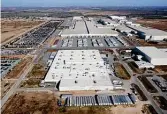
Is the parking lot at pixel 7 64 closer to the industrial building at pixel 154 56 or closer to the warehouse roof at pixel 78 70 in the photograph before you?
the warehouse roof at pixel 78 70

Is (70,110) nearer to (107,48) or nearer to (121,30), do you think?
(107,48)

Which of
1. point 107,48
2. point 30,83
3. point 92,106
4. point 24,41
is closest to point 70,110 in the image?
point 92,106

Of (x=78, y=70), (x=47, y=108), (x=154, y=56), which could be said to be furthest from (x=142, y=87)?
(x=47, y=108)

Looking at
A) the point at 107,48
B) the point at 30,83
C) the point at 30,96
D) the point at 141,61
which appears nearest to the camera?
the point at 30,96

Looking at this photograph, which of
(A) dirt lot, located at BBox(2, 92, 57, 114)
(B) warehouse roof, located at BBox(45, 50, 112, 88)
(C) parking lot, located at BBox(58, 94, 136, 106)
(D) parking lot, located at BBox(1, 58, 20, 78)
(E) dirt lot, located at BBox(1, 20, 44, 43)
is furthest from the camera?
(E) dirt lot, located at BBox(1, 20, 44, 43)

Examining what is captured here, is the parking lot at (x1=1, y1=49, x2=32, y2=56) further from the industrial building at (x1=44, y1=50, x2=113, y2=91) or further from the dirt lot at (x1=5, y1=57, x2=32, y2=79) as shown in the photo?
the industrial building at (x1=44, y1=50, x2=113, y2=91)

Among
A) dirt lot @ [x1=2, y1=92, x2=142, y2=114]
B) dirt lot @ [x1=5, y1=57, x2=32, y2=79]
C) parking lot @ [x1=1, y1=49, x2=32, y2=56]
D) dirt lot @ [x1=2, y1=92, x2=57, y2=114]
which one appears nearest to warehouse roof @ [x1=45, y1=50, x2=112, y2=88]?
dirt lot @ [x1=2, y1=92, x2=57, y2=114]
